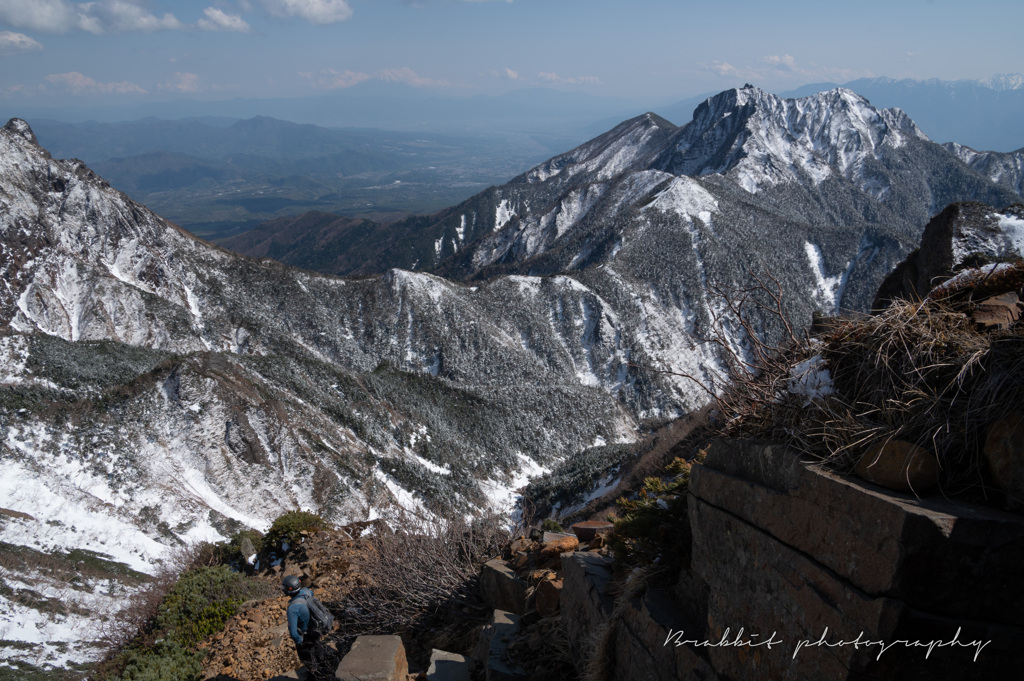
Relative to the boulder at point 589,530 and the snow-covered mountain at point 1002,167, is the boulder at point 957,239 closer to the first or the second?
the boulder at point 589,530

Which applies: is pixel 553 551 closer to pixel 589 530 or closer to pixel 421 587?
pixel 589 530

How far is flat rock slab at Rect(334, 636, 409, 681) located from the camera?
586cm

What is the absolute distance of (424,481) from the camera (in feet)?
94.7

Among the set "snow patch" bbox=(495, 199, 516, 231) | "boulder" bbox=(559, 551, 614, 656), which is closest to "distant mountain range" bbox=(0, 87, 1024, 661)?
"boulder" bbox=(559, 551, 614, 656)

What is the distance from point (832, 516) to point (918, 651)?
0.68 metres

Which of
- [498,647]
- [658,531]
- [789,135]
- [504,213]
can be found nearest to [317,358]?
[498,647]

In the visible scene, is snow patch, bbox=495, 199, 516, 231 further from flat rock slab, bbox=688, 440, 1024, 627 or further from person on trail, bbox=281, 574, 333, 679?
flat rock slab, bbox=688, 440, 1024, 627

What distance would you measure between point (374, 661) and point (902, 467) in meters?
5.49

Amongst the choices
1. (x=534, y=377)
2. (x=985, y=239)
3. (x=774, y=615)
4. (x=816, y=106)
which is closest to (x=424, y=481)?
(x=534, y=377)

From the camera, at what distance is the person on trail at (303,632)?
722 cm

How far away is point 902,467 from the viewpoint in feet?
9.77

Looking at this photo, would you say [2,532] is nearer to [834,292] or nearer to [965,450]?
[965,450]

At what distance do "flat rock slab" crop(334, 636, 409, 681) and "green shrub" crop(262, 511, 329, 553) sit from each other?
17.8ft

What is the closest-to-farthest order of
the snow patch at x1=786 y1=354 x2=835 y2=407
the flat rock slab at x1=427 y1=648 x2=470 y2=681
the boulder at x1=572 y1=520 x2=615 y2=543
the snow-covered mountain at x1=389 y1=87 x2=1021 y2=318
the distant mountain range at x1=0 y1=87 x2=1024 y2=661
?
1. the snow patch at x1=786 y1=354 x2=835 y2=407
2. the flat rock slab at x1=427 y1=648 x2=470 y2=681
3. the boulder at x1=572 y1=520 x2=615 y2=543
4. the distant mountain range at x1=0 y1=87 x2=1024 y2=661
5. the snow-covered mountain at x1=389 y1=87 x2=1021 y2=318
